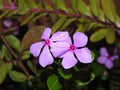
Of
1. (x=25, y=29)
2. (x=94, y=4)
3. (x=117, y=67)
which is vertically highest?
(x=94, y=4)

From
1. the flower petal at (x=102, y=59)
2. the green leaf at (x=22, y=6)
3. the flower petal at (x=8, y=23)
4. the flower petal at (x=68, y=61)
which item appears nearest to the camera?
the flower petal at (x=68, y=61)

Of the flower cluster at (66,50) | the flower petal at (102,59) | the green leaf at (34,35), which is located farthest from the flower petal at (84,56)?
the flower petal at (102,59)

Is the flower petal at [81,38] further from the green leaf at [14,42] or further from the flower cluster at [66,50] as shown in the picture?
→ the green leaf at [14,42]

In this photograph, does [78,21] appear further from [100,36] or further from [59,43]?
[59,43]

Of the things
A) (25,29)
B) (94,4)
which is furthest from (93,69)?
(25,29)

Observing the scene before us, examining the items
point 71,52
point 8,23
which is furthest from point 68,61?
point 8,23

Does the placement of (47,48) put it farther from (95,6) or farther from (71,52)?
(95,6)

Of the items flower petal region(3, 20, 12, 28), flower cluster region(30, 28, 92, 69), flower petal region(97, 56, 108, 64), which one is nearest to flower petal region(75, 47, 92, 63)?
flower cluster region(30, 28, 92, 69)
